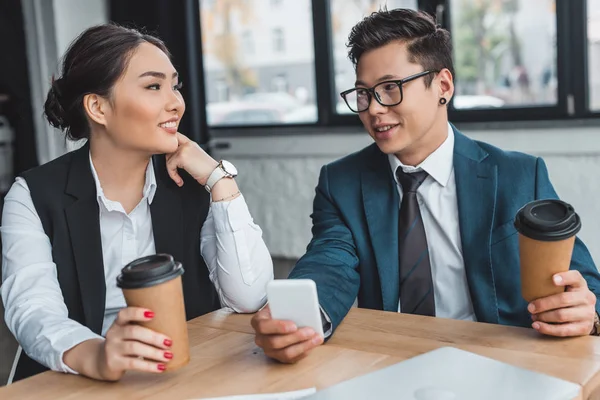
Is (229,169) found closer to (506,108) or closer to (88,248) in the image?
(88,248)

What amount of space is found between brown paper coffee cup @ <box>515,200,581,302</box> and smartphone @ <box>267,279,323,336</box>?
0.36 metres

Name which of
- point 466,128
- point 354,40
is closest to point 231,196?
point 354,40

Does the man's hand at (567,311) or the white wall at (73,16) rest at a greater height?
the white wall at (73,16)

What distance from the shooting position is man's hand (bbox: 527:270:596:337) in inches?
47.2

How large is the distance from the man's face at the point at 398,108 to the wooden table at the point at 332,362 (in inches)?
21.0

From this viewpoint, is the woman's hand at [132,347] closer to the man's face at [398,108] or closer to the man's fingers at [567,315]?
the man's fingers at [567,315]

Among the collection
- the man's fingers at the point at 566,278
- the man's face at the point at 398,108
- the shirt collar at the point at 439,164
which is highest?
the man's face at the point at 398,108

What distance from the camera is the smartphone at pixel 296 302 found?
3.63ft

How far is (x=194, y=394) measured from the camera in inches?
42.6

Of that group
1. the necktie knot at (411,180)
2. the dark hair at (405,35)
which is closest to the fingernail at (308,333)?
the necktie knot at (411,180)

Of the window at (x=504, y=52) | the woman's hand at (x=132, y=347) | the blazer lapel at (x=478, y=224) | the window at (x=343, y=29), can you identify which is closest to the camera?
the woman's hand at (x=132, y=347)

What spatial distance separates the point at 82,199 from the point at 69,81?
0.33 meters

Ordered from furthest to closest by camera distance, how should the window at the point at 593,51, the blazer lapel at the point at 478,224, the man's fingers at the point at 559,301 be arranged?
the window at the point at 593,51
the blazer lapel at the point at 478,224
the man's fingers at the point at 559,301

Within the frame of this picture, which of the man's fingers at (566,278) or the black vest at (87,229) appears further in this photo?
the black vest at (87,229)
